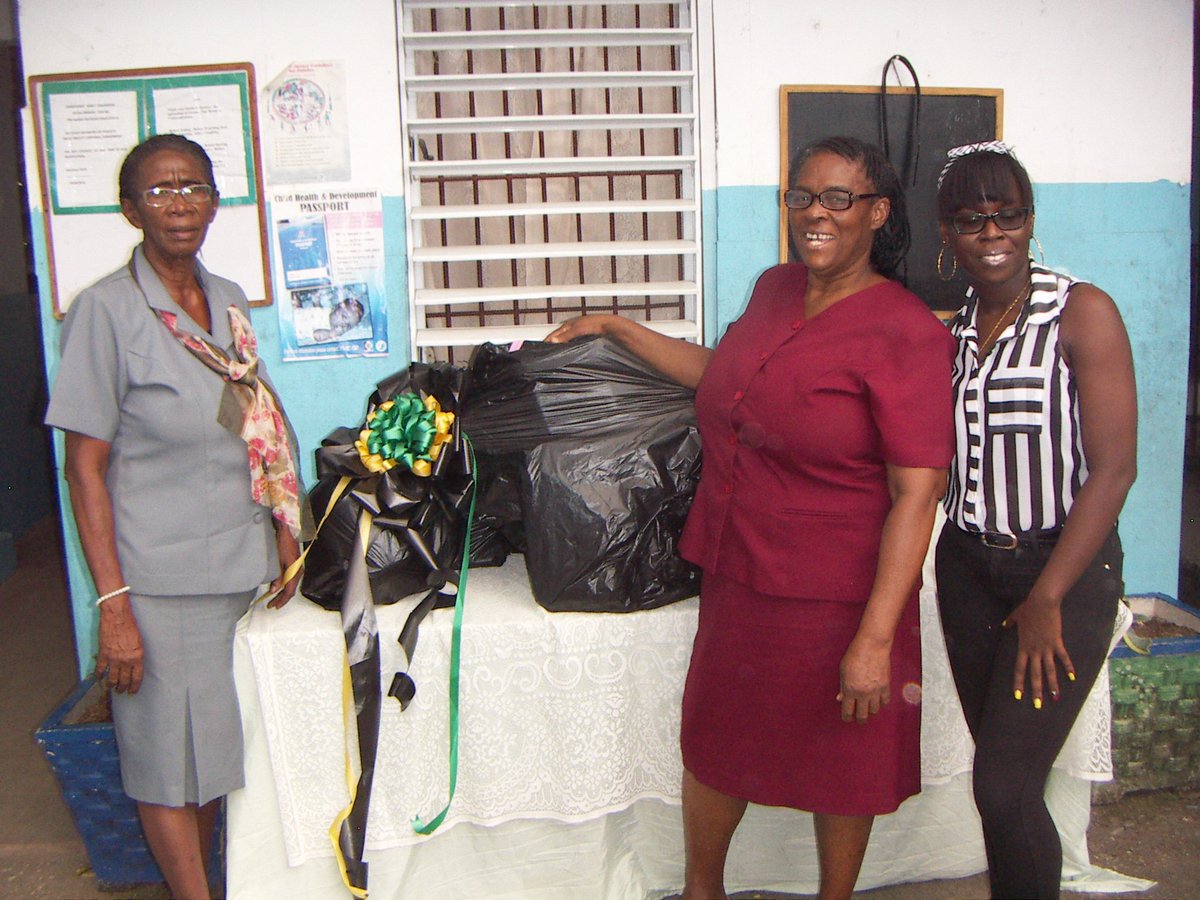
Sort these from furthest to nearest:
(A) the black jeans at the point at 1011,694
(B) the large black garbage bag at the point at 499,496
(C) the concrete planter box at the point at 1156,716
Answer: (C) the concrete planter box at the point at 1156,716 < (B) the large black garbage bag at the point at 499,496 < (A) the black jeans at the point at 1011,694

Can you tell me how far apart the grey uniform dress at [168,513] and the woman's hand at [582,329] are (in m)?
0.77

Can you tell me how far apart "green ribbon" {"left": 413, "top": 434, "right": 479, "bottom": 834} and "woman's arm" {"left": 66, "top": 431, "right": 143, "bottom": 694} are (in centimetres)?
65

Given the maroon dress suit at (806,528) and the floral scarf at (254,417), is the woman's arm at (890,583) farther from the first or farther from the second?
the floral scarf at (254,417)

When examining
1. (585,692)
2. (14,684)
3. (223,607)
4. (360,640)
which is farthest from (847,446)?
(14,684)

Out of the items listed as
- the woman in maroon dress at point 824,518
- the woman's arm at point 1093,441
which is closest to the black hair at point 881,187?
the woman in maroon dress at point 824,518

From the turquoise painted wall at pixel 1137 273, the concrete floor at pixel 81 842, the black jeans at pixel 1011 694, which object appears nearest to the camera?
the black jeans at pixel 1011 694

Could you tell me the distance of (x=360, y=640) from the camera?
2.13m

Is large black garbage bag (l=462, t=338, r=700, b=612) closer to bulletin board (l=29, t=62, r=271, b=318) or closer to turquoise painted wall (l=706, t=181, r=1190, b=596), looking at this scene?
turquoise painted wall (l=706, t=181, r=1190, b=596)

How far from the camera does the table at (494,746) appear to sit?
2184mm

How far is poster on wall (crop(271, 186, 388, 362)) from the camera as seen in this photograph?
124 inches

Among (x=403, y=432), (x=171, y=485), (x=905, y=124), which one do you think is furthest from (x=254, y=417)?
(x=905, y=124)

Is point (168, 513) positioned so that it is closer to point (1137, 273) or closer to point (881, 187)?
point (881, 187)

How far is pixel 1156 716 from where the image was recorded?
2900 millimetres

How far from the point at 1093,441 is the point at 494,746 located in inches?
57.1
